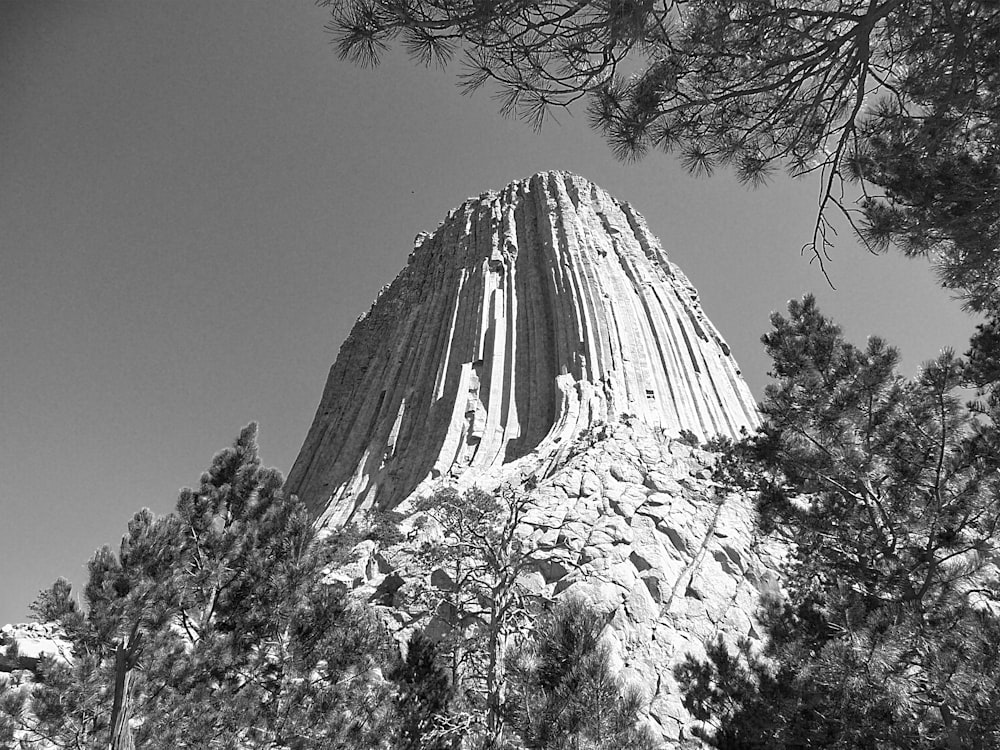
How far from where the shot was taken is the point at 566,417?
22172mm

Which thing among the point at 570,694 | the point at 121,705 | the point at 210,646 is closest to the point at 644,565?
the point at 570,694

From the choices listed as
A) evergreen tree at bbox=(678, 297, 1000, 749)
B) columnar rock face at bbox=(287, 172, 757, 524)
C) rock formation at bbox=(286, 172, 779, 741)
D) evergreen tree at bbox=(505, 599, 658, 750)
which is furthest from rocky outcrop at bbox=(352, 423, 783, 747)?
columnar rock face at bbox=(287, 172, 757, 524)

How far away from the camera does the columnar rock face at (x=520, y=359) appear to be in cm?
2356

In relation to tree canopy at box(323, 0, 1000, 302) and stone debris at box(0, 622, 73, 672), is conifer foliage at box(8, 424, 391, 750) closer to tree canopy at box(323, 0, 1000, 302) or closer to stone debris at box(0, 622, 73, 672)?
stone debris at box(0, 622, 73, 672)

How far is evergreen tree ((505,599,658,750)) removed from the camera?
4.06 m

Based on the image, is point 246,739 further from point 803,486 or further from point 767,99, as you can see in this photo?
point 767,99

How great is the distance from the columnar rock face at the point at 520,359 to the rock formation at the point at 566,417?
13 centimetres

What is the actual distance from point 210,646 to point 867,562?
305 inches

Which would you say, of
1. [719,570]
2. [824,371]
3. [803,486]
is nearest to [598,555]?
[719,570]

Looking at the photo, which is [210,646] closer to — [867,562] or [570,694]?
[570,694]

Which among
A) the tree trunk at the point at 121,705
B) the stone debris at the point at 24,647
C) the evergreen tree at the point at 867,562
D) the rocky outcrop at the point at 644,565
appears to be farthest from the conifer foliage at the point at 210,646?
the evergreen tree at the point at 867,562

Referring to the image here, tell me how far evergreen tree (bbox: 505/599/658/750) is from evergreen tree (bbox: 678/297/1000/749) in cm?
188

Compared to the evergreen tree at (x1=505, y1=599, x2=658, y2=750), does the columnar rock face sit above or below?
above

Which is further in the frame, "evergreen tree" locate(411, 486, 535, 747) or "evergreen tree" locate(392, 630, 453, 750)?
"evergreen tree" locate(411, 486, 535, 747)
